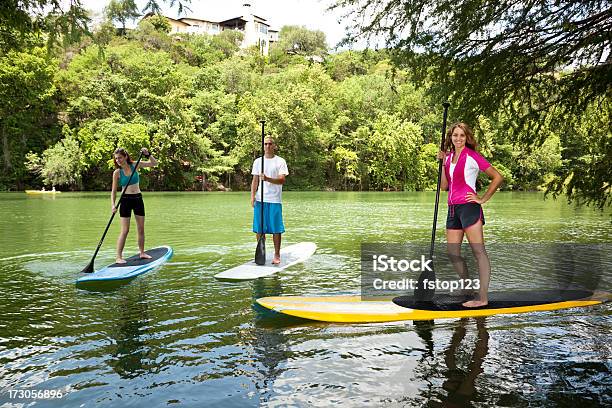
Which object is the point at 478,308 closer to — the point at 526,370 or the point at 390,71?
the point at 526,370

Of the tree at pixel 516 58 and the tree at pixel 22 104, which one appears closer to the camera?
the tree at pixel 516 58

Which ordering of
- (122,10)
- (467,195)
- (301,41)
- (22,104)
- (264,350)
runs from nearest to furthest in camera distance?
(264,350) < (467,195) < (122,10) < (22,104) < (301,41)

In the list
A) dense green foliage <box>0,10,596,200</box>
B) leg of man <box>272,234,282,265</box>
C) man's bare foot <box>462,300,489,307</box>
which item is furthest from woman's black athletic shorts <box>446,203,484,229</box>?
dense green foliage <box>0,10,596,200</box>

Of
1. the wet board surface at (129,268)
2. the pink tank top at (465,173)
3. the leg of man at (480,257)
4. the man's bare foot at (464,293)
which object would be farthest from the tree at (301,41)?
the leg of man at (480,257)

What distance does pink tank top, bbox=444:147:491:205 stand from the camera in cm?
492

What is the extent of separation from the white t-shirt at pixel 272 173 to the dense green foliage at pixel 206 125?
122ft

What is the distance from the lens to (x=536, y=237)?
1284 cm

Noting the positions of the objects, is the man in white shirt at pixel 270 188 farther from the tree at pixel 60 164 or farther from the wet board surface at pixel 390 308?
the tree at pixel 60 164

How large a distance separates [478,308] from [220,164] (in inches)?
1891

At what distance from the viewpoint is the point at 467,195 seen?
16.2 feet

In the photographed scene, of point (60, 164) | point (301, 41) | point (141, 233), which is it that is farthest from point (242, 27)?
point (141, 233)

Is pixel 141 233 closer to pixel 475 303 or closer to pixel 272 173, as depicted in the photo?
pixel 272 173

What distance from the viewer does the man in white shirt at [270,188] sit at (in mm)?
7859

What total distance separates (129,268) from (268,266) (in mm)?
2082
